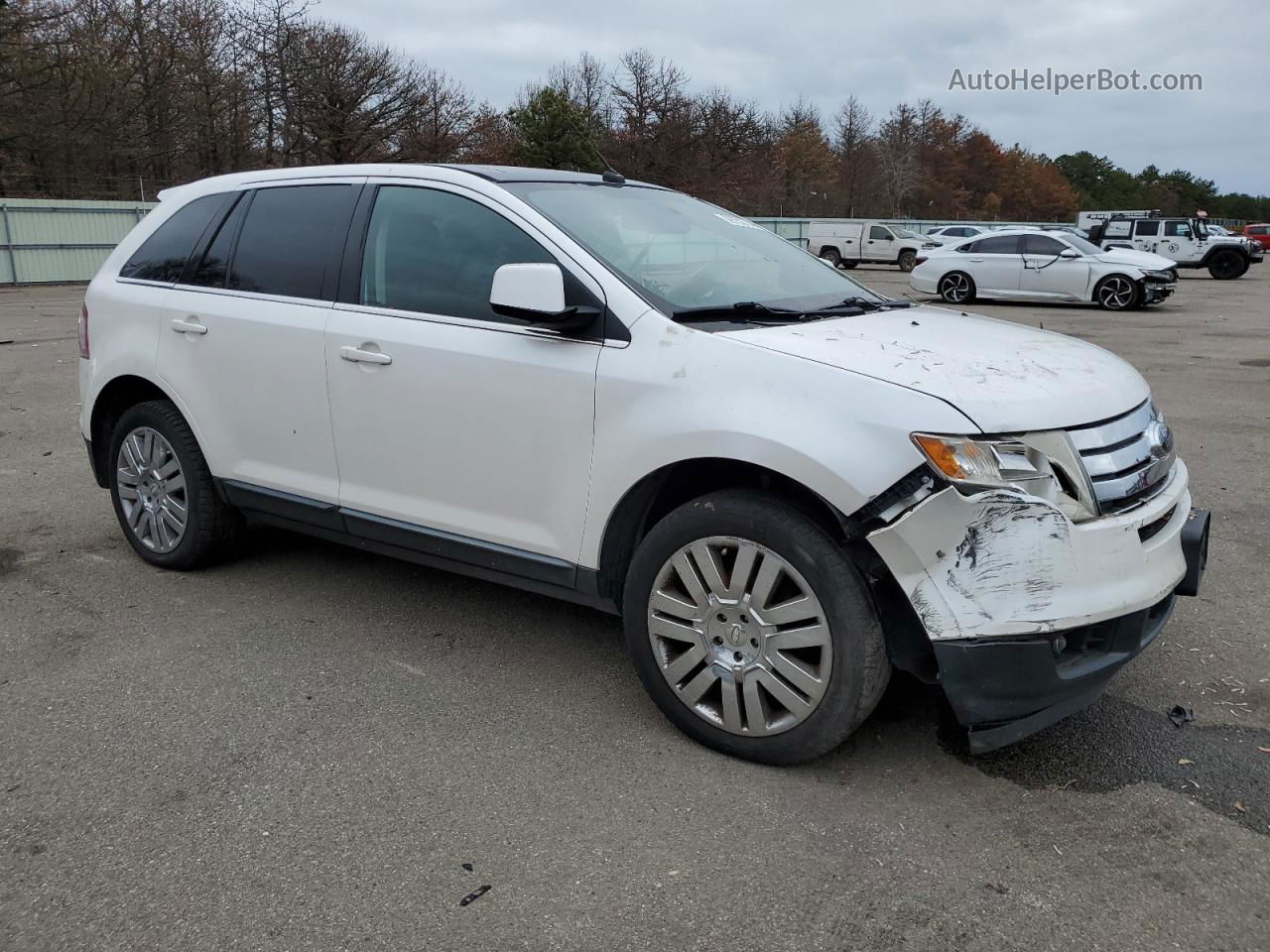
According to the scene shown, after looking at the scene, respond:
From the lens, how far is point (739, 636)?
10.1ft

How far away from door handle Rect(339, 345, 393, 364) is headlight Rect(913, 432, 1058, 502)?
201cm

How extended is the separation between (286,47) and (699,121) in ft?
74.4

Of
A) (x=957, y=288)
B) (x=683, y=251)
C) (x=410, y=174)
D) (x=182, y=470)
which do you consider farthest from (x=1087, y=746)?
(x=957, y=288)

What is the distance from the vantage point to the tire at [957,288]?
21.3m

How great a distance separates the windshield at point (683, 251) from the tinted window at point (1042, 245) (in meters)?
17.9

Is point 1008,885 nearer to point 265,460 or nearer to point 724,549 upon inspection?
point 724,549

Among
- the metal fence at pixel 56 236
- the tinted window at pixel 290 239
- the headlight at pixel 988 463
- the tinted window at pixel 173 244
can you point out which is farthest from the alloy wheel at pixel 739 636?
the metal fence at pixel 56 236

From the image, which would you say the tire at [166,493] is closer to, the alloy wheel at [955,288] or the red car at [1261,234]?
the alloy wheel at [955,288]

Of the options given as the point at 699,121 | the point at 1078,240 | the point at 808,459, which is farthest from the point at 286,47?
the point at 808,459

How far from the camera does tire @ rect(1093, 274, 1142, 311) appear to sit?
19703mm

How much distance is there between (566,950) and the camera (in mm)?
2367

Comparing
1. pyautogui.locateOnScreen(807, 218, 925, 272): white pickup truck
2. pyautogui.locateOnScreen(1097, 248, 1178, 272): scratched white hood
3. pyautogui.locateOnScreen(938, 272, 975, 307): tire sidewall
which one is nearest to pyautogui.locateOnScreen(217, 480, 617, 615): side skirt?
pyautogui.locateOnScreen(938, 272, 975, 307): tire sidewall

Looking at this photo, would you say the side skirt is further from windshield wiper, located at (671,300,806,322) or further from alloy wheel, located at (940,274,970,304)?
alloy wheel, located at (940,274,970,304)

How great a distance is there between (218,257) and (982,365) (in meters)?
3.29
